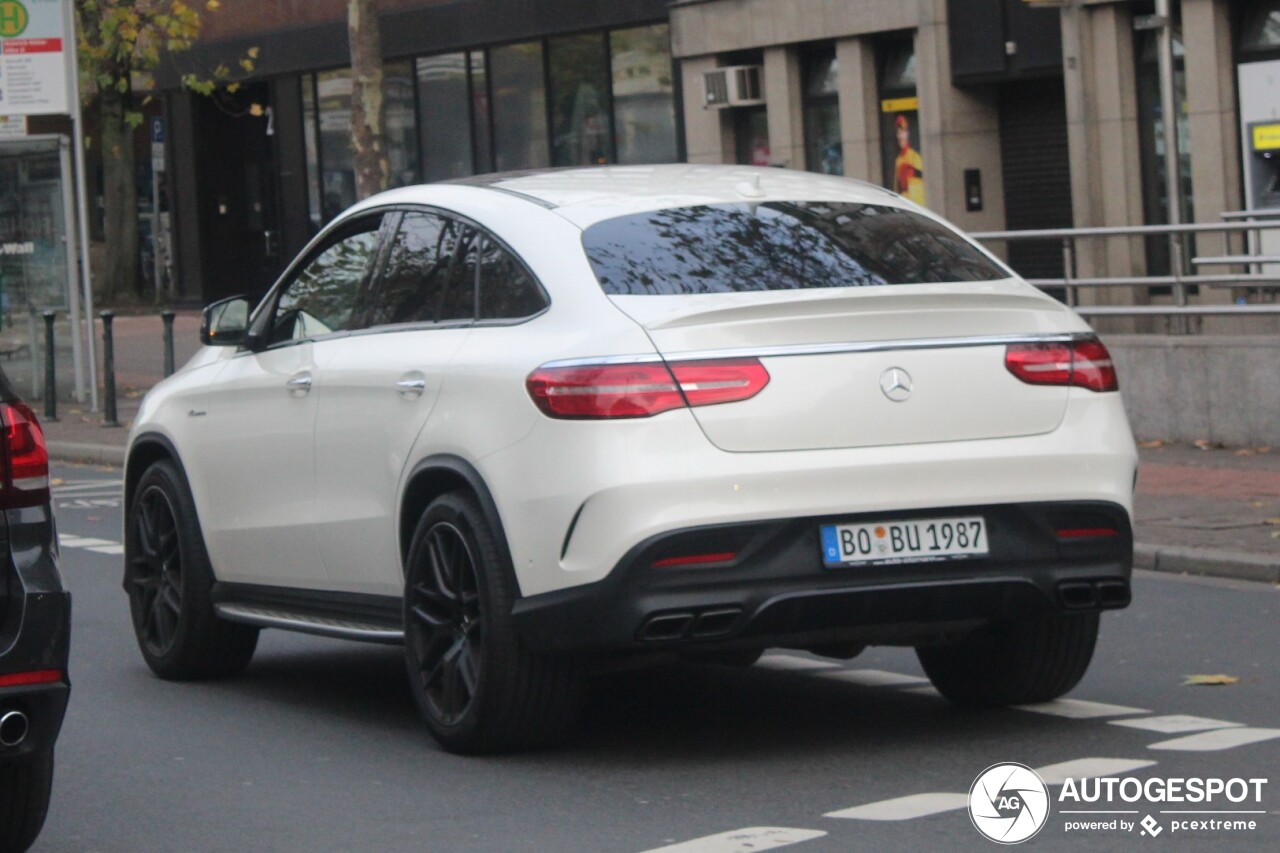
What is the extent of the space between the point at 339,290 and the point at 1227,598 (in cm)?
445

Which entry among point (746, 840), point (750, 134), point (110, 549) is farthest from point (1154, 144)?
point (746, 840)

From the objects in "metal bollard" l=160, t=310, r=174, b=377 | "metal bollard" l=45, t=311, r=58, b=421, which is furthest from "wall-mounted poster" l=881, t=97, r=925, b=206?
"metal bollard" l=45, t=311, r=58, b=421

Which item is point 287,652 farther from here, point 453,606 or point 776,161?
point 776,161

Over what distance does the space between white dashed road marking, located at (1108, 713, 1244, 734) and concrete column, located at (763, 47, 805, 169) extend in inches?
778

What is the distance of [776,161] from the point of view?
88.8 ft

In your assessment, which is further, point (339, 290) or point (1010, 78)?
point (1010, 78)

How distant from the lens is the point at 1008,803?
6.23m

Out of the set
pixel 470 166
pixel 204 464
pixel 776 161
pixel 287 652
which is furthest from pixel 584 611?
pixel 470 166

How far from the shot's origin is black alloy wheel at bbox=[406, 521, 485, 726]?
7.07 m

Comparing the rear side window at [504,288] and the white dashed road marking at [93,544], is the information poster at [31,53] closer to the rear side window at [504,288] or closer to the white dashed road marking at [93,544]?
the white dashed road marking at [93,544]

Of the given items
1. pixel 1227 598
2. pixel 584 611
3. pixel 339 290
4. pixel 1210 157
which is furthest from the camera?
pixel 1210 157

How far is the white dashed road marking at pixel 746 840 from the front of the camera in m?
5.82

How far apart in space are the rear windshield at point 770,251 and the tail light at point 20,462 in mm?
1844

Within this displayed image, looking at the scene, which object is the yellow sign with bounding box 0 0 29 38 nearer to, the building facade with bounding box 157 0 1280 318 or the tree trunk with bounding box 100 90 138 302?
the building facade with bounding box 157 0 1280 318
